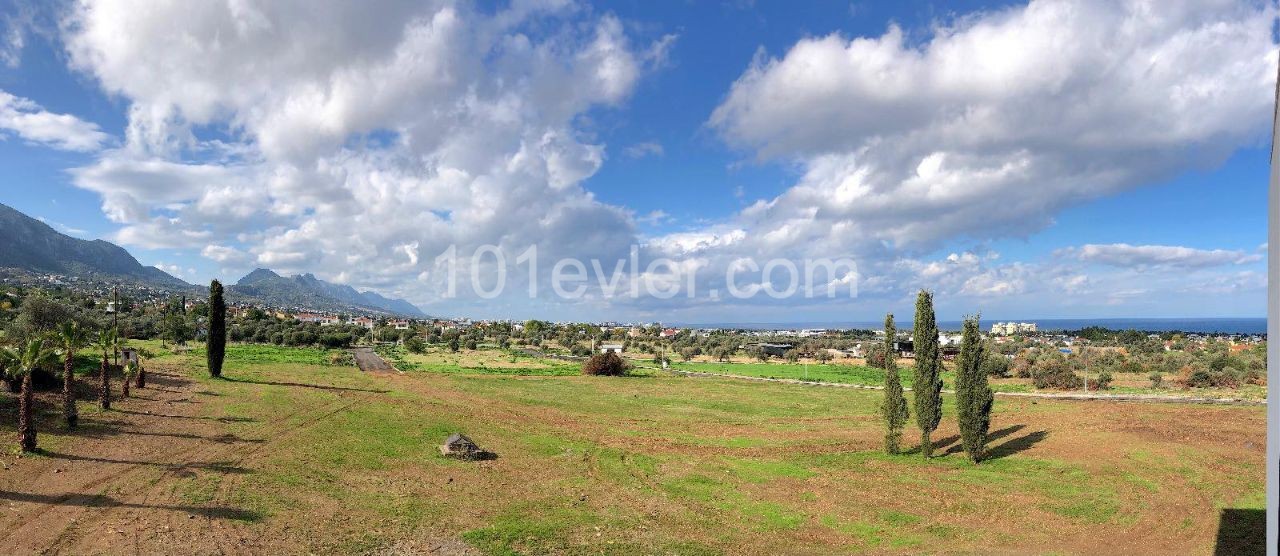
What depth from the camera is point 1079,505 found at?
1534 centimetres

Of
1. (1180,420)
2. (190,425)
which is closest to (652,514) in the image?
(190,425)

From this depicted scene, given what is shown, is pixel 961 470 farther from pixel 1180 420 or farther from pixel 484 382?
pixel 484 382

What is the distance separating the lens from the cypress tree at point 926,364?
64.3ft

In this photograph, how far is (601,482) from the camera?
1752 cm

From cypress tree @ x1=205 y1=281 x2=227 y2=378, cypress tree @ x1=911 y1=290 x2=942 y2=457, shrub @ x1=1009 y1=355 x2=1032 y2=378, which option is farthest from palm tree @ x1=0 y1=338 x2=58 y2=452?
shrub @ x1=1009 y1=355 x2=1032 y2=378

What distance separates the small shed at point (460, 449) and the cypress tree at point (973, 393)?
16.3 meters

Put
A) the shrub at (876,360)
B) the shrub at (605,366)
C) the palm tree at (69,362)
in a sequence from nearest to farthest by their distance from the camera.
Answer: the palm tree at (69,362) → the shrub at (605,366) → the shrub at (876,360)

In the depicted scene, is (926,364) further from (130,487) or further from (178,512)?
(130,487)

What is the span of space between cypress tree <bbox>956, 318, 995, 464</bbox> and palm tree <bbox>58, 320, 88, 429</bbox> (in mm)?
29546

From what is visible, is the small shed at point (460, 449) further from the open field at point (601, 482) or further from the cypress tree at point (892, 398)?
the cypress tree at point (892, 398)

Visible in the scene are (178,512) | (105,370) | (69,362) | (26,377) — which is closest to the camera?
(178,512)

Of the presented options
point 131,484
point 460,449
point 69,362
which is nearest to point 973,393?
point 460,449

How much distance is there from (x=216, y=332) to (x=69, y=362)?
16.9m

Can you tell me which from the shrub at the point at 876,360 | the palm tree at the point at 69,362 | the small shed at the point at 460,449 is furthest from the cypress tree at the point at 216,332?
the shrub at the point at 876,360
